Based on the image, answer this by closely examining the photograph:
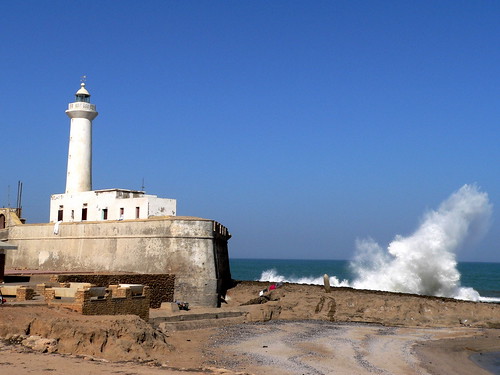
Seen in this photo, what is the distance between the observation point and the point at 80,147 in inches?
1345

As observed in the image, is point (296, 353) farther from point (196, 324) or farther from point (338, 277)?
point (338, 277)

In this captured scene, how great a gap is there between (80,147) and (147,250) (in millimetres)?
9560

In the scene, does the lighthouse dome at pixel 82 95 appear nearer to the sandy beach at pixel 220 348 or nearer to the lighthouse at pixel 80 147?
the lighthouse at pixel 80 147

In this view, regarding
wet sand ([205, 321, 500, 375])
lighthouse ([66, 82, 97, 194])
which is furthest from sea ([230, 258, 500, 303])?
lighthouse ([66, 82, 97, 194])

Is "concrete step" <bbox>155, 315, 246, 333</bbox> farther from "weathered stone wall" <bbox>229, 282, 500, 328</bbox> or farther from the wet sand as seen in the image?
"weathered stone wall" <bbox>229, 282, 500, 328</bbox>

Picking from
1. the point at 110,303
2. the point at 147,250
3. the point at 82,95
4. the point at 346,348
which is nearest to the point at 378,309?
A: the point at 346,348

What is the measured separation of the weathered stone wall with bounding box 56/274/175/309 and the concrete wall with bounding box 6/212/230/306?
1.46 feet

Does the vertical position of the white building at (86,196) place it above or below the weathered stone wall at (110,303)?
above

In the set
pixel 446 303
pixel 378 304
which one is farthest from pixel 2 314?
pixel 446 303

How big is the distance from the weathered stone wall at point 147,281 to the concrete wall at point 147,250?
45cm

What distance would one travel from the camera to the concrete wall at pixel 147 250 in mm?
26703

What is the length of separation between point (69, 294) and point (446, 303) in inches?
667

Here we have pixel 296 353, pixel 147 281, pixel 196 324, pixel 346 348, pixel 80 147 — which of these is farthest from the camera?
pixel 80 147

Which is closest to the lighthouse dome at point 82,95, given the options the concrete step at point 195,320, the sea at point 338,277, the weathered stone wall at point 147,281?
the weathered stone wall at point 147,281
